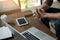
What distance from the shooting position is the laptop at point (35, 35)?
1.27 metres

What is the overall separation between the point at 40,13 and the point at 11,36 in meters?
0.47

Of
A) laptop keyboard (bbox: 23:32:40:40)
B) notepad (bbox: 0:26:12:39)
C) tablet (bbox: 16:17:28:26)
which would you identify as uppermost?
tablet (bbox: 16:17:28:26)

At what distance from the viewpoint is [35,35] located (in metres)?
1.31

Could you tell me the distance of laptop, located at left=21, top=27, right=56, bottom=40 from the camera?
1270 millimetres

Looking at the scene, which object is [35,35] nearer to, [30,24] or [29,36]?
[29,36]

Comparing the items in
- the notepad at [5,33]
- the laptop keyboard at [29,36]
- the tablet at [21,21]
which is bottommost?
the laptop keyboard at [29,36]

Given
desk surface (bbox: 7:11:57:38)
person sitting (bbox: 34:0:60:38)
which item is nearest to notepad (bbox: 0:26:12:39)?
desk surface (bbox: 7:11:57:38)

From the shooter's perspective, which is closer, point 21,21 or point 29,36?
point 29,36

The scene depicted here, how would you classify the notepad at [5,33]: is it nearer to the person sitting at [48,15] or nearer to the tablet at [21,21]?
the tablet at [21,21]

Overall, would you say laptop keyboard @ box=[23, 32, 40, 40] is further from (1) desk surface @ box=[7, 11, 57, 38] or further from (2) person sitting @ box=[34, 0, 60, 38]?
(2) person sitting @ box=[34, 0, 60, 38]

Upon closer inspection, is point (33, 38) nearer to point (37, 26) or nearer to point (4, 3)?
point (37, 26)

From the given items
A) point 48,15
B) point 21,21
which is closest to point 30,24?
point 21,21

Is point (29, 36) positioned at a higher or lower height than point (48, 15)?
lower

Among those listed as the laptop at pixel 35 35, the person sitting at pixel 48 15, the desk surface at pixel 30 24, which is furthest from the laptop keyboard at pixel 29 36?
the person sitting at pixel 48 15
